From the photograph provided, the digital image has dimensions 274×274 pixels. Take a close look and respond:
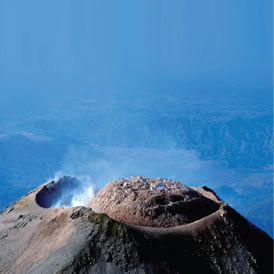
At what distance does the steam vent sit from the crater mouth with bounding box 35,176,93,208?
5.68 feet

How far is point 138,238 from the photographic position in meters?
9.58

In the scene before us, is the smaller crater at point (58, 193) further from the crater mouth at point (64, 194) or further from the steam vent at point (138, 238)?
the steam vent at point (138, 238)

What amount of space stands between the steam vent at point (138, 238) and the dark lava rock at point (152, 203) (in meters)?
0.04

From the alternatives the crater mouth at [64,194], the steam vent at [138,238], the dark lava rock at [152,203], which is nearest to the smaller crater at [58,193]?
the crater mouth at [64,194]

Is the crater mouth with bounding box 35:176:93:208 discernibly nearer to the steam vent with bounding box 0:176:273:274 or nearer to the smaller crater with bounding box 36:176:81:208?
the smaller crater with bounding box 36:176:81:208

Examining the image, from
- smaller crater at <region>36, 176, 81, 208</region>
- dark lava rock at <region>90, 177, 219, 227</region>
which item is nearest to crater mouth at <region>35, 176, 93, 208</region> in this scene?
smaller crater at <region>36, 176, 81, 208</region>

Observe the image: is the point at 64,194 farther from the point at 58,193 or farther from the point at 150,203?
the point at 150,203

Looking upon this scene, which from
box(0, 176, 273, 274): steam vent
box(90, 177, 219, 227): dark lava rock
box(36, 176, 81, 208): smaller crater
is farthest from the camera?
box(36, 176, 81, 208): smaller crater

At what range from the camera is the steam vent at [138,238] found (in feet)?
30.1

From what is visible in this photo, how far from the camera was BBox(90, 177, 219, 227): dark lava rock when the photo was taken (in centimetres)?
1135

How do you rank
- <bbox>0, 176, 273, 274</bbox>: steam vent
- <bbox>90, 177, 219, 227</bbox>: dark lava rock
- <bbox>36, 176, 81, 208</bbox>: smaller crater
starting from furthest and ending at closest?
<bbox>36, 176, 81, 208</bbox>: smaller crater → <bbox>90, 177, 219, 227</bbox>: dark lava rock → <bbox>0, 176, 273, 274</bbox>: steam vent

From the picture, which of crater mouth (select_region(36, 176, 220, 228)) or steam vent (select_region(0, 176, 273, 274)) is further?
crater mouth (select_region(36, 176, 220, 228))

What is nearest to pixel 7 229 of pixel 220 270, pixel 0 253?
pixel 0 253

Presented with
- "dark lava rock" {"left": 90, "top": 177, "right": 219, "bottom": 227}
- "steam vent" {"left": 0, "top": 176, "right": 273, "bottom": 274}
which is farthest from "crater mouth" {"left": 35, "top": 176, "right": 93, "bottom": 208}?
"dark lava rock" {"left": 90, "top": 177, "right": 219, "bottom": 227}
